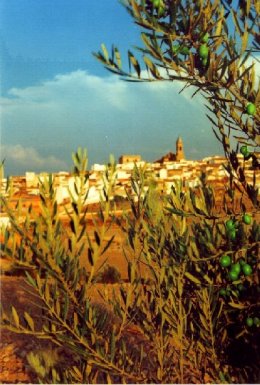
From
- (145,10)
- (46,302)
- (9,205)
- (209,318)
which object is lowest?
(209,318)

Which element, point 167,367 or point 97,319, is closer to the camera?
point 97,319

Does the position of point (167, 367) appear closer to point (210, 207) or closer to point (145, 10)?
point (210, 207)

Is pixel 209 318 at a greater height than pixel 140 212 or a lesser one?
Answer: lesser

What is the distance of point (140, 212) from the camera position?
14.3 ft

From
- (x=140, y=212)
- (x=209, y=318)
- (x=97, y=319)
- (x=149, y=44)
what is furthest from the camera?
(x=140, y=212)

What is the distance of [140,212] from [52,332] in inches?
67.5

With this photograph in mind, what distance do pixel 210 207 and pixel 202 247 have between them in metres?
0.43

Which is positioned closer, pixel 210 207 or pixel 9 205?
pixel 9 205

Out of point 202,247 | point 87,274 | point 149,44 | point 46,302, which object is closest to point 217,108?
point 149,44

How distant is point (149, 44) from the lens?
2932 millimetres

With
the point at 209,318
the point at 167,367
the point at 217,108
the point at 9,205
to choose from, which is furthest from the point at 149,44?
the point at 167,367

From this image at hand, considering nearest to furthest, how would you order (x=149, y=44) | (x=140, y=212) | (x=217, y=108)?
(x=149, y=44) < (x=217, y=108) < (x=140, y=212)

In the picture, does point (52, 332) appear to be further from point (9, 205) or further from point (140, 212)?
point (140, 212)

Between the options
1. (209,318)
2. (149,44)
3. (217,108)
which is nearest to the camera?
(149,44)
